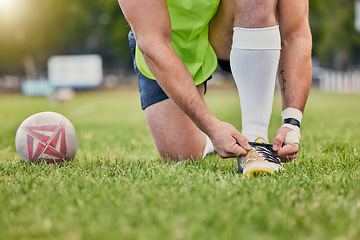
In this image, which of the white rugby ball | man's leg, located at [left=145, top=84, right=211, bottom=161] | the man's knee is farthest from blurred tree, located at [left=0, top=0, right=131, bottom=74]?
the man's knee

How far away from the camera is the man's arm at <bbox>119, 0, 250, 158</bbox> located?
7.16 feet

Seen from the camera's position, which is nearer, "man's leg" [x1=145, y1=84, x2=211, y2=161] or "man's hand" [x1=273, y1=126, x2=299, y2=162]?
"man's hand" [x1=273, y1=126, x2=299, y2=162]

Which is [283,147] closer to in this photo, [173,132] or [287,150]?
[287,150]

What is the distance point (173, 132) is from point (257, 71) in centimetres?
87

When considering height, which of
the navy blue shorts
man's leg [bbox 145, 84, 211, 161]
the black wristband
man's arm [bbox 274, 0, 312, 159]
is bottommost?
man's leg [bbox 145, 84, 211, 161]

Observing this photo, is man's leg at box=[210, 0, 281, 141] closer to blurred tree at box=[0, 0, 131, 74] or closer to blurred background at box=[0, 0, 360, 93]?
blurred background at box=[0, 0, 360, 93]

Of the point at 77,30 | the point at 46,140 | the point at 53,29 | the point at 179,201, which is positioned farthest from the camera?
the point at 77,30

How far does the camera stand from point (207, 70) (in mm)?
2988

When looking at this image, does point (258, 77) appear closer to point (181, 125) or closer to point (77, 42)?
point (181, 125)

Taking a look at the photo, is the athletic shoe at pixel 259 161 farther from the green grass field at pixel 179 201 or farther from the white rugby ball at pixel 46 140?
the white rugby ball at pixel 46 140

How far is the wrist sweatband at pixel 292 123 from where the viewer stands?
2.33 metres

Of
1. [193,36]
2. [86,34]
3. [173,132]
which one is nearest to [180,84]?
[193,36]

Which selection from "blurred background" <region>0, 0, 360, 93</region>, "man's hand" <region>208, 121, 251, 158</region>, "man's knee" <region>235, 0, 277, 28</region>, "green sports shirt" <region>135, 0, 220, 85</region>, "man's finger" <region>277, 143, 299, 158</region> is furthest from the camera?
"blurred background" <region>0, 0, 360, 93</region>

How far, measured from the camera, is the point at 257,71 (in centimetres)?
246
